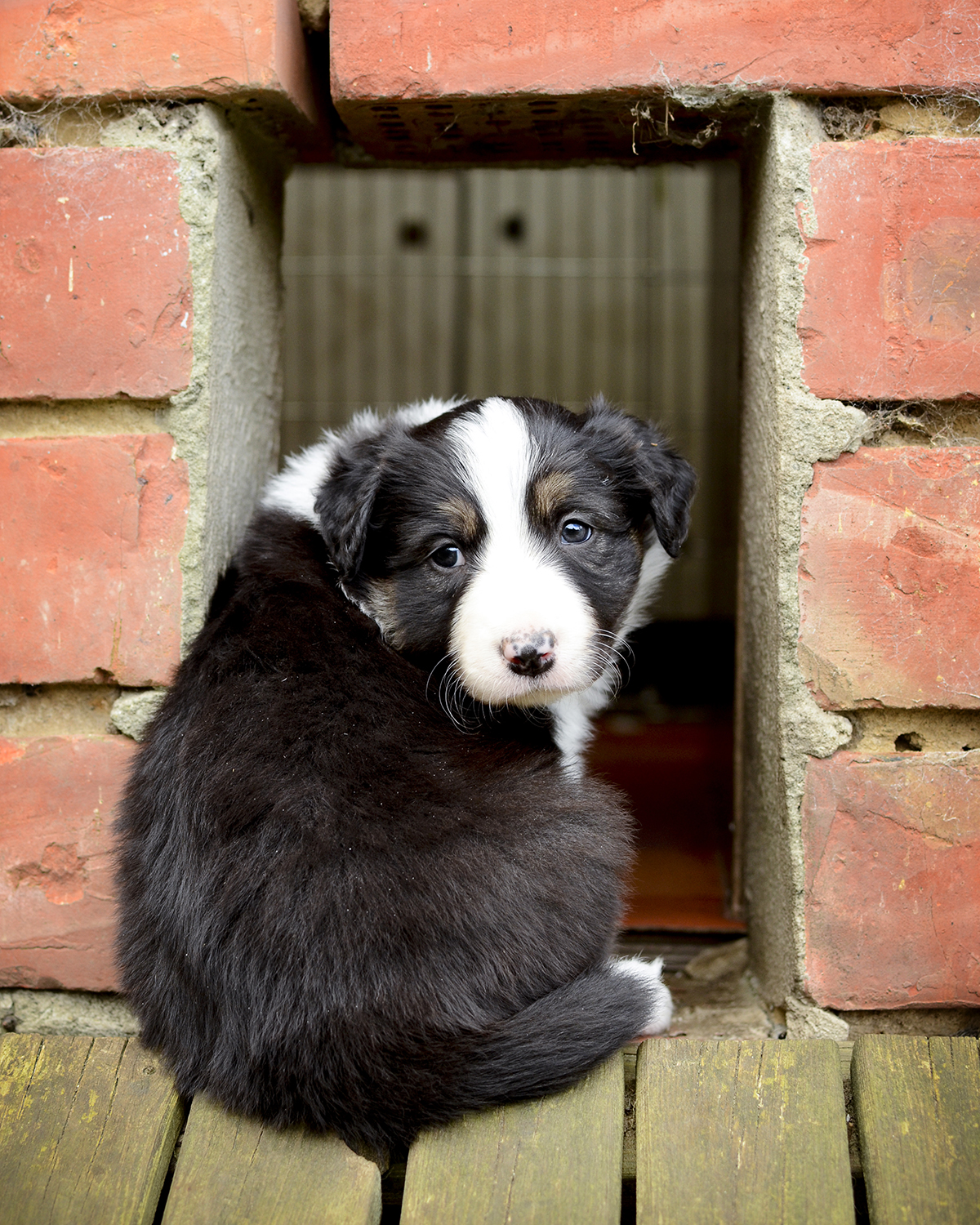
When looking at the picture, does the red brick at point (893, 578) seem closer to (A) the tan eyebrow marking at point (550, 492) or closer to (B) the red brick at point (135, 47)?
(A) the tan eyebrow marking at point (550, 492)

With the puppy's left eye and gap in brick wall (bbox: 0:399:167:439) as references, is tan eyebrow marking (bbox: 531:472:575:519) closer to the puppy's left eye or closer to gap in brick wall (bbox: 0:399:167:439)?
the puppy's left eye

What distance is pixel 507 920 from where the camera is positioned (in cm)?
166

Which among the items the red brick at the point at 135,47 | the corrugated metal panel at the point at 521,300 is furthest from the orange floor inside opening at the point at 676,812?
the red brick at the point at 135,47

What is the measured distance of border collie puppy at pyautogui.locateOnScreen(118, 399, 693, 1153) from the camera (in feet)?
5.20

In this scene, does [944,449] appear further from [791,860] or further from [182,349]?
[182,349]

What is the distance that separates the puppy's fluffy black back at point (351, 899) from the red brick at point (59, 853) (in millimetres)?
181

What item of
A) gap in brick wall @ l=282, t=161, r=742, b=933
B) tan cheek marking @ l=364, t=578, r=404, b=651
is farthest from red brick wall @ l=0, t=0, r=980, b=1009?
gap in brick wall @ l=282, t=161, r=742, b=933

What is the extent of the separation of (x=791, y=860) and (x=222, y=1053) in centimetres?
103

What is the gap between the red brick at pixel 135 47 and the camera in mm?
1939

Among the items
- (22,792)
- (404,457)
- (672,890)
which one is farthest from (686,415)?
(22,792)

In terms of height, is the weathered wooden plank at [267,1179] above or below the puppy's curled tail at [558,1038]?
below

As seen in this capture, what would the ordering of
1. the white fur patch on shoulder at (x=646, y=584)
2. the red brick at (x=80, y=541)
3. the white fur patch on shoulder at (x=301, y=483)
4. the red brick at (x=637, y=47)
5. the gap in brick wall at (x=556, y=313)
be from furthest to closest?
the gap in brick wall at (x=556, y=313) → the white fur patch on shoulder at (x=646, y=584) → the white fur patch on shoulder at (x=301, y=483) → the red brick at (x=80, y=541) → the red brick at (x=637, y=47)

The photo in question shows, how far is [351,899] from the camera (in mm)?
1606

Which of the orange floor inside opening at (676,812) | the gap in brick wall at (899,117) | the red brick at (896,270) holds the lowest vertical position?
the orange floor inside opening at (676,812)
